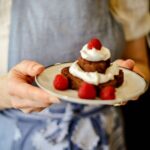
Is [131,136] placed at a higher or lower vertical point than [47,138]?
lower

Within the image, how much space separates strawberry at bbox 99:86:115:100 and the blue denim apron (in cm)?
19

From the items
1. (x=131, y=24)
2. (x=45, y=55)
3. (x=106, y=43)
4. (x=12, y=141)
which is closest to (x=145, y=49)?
(x=131, y=24)

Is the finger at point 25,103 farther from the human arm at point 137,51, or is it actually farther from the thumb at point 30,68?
the human arm at point 137,51

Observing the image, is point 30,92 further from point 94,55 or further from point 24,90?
point 94,55

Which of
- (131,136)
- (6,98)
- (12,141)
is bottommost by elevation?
(131,136)

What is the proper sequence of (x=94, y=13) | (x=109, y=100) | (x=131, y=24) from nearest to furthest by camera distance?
(x=109, y=100) < (x=94, y=13) < (x=131, y=24)

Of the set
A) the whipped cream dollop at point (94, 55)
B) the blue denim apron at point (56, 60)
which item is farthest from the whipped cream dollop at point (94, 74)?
the blue denim apron at point (56, 60)

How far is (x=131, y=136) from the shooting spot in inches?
40.8

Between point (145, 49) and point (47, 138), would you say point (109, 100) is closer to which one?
point (47, 138)

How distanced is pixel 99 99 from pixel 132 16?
17.3 inches

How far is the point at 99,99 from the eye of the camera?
0.60 m

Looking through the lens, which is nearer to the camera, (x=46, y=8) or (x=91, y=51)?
(x=91, y=51)

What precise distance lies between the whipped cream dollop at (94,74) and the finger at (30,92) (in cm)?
7

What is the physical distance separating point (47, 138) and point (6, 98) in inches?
4.9
